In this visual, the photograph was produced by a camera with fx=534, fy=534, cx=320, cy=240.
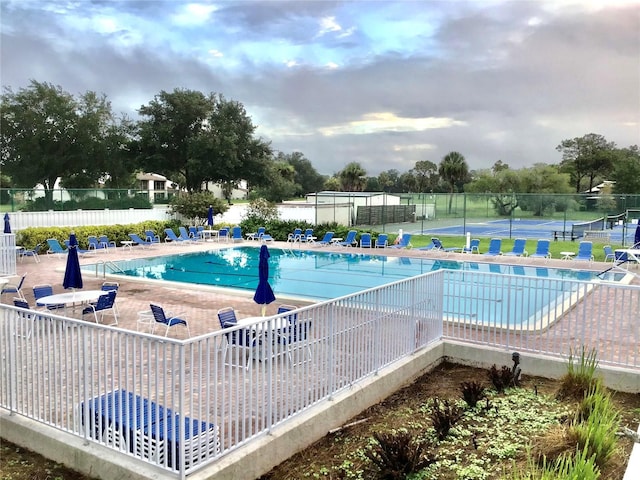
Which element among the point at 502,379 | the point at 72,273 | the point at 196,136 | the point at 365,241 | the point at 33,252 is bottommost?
the point at 502,379

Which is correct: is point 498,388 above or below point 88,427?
below

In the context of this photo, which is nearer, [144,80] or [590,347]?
[590,347]

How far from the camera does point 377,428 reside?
6.07 m

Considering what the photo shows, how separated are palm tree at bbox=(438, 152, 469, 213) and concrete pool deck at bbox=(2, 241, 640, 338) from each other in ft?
176

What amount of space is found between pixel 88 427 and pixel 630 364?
270 inches

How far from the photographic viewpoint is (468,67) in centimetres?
5669

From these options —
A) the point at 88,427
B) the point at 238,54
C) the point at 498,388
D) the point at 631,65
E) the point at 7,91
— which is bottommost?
the point at 498,388

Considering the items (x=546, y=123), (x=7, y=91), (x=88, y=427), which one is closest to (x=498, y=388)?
(x=88, y=427)

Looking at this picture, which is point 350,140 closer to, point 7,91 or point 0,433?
point 7,91

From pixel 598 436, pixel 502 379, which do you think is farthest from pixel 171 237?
pixel 598 436

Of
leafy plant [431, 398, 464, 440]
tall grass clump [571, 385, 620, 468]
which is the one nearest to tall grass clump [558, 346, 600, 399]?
tall grass clump [571, 385, 620, 468]

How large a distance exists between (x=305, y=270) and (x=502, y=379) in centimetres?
1252

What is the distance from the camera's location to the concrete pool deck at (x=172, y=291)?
1107 cm

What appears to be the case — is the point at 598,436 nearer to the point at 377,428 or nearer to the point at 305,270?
the point at 377,428
